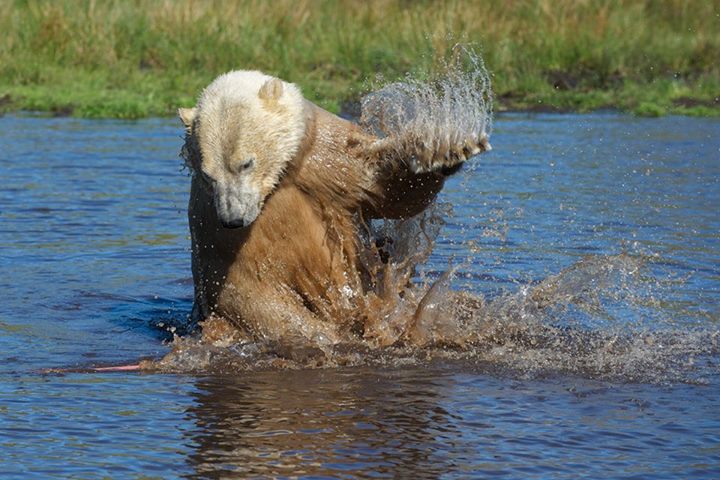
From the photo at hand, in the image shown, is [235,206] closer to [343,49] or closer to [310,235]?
[310,235]

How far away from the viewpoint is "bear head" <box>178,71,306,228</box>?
6.17m

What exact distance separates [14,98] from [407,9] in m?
6.38

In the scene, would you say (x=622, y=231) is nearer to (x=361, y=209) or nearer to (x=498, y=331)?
(x=498, y=331)

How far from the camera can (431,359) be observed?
666cm

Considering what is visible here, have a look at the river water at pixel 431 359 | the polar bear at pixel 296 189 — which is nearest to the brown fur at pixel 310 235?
the polar bear at pixel 296 189

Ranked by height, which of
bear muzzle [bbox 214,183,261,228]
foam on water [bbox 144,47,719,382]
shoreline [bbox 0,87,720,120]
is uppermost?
bear muzzle [bbox 214,183,261,228]

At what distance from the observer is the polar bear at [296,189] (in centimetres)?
620

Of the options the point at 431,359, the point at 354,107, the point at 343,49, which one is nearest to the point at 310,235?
the point at 431,359

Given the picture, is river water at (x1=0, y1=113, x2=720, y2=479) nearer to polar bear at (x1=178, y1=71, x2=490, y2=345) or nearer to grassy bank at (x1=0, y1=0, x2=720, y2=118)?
polar bear at (x1=178, y1=71, x2=490, y2=345)

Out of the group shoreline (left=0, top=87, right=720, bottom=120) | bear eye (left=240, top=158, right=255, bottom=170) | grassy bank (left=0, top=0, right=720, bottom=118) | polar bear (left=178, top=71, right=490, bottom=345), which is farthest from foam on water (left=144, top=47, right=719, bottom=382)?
grassy bank (left=0, top=0, right=720, bottom=118)

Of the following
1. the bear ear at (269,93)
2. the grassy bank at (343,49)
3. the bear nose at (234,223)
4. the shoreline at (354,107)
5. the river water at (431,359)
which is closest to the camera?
the river water at (431,359)

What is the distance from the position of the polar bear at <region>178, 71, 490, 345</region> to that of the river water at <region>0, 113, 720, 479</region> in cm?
39

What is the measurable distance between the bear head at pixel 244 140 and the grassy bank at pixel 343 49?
10.7m

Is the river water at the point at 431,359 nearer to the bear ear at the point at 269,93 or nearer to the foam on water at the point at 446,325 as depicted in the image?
the foam on water at the point at 446,325
